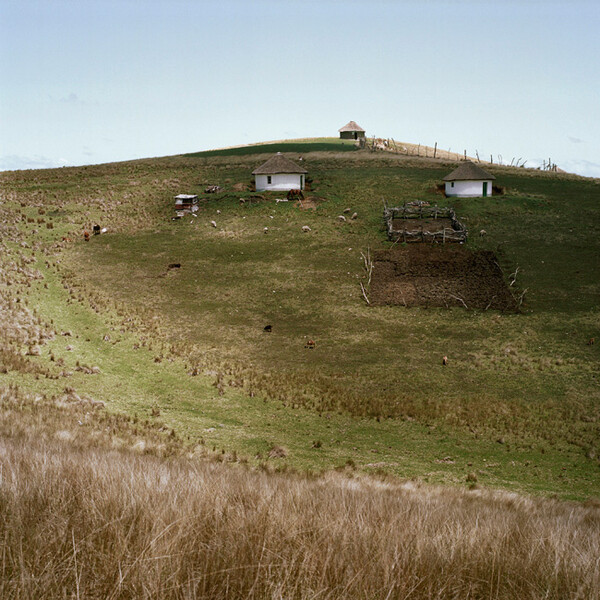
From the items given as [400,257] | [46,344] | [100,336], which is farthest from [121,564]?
[400,257]

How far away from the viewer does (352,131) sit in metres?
113

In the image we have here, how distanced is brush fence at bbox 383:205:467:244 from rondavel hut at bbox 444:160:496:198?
5.71 meters

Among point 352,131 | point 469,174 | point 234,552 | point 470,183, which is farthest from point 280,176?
point 352,131

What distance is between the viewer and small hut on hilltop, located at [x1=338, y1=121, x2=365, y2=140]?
113375mm

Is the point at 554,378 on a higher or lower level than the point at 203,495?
lower

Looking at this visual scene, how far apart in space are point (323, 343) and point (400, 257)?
14.9m

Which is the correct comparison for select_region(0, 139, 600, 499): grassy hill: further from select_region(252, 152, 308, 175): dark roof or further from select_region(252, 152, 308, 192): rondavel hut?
select_region(252, 152, 308, 175): dark roof

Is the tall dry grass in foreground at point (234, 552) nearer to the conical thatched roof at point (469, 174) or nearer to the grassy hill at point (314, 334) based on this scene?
the grassy hill at point (314, 334)

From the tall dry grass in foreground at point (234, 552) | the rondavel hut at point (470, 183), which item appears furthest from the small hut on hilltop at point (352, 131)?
the tall dry grass in foreground at point (234, 552)

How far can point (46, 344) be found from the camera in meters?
23.7

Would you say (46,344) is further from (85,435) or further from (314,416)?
(314,416)

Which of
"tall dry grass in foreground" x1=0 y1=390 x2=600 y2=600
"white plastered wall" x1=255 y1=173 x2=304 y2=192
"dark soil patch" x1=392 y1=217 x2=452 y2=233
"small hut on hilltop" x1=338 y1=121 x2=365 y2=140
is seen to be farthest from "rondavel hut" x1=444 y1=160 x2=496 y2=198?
"small hut on hilltop" x1=338 y1=121 x2=365 y2=140

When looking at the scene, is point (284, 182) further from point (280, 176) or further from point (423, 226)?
point (423, 226)

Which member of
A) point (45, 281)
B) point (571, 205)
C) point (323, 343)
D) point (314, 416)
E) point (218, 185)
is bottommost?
point (314, 416)
